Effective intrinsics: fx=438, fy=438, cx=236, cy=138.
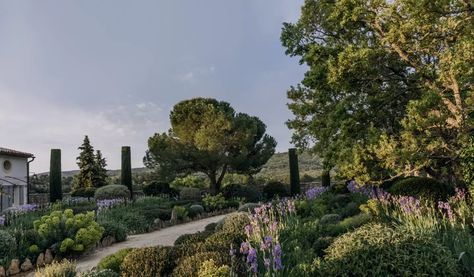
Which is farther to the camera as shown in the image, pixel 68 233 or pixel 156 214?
pixel 156 214

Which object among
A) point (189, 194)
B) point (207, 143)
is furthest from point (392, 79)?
point (207, 143)

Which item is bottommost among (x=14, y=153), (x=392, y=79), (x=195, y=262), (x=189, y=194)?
(x=189, y=194)

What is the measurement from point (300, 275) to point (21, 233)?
7981mm

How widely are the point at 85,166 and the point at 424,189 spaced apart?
28183 millimetres

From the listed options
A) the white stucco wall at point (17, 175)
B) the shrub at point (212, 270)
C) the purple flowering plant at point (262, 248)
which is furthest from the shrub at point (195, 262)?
the white stucco wall at point (17, 175)

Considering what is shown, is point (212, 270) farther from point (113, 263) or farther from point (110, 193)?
point (110, 193)

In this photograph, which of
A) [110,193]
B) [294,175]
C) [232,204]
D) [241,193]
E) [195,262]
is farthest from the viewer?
[294,175]

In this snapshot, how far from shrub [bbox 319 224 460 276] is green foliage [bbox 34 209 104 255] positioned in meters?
6.80

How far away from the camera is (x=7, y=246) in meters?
9.33

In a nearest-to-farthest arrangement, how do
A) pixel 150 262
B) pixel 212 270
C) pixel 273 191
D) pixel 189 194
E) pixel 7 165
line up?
pixel 212 270, pixel 150 262, pixel 189 194, pixel 7 165, pixel 273 191

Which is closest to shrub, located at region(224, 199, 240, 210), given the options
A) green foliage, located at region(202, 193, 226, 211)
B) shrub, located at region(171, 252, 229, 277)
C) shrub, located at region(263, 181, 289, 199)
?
green foliage, located at region(202, 193, 226, 211)

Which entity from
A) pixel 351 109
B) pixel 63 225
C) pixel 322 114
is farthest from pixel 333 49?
Result: pixel 63 225

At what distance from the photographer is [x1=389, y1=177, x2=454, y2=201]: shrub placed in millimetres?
10336

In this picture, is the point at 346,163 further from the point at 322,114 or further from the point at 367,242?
the point at 367,242
